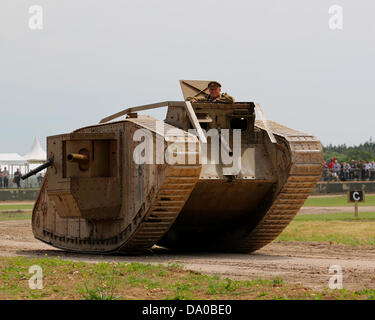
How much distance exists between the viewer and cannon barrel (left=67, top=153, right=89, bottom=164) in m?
16.2

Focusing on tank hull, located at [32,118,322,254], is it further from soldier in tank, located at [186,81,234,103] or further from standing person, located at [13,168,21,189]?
standing person, located at [13,168,21,189]

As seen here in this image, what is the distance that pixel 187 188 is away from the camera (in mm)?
14789

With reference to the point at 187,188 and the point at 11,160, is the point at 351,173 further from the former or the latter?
the point at 187,188

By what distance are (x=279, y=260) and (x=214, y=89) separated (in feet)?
12.4

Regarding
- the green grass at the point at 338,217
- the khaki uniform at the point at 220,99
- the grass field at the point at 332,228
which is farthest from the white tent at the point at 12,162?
the khaki uniform at the point at 220,99

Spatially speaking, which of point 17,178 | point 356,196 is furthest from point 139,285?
point 17,178

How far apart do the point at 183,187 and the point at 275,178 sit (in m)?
2.28

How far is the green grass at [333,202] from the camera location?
35781 millimetres

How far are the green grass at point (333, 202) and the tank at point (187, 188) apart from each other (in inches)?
731

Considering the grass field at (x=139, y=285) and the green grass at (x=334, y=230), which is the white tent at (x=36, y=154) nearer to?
the green grass at (x=334, y=230)

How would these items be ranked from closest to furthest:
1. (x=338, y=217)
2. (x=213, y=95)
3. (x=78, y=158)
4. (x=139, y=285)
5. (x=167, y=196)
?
(x=139, y=285) < (x=167, y=196) < (x=78, y=158) < (x=213, y=95) < (x=338, y=217)

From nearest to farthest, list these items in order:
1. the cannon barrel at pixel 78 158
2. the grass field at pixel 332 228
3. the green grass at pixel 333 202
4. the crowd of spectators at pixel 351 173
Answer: the cannon barrel at pixel 78 158 → the grass field at pixel 332 228 → the green grass at pixel 333 202 → the crowd of spectators at pixel 351 173

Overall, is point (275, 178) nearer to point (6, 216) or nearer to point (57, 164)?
point (57, 164)

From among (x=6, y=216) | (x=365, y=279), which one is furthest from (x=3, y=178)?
(x=365, y=279)
